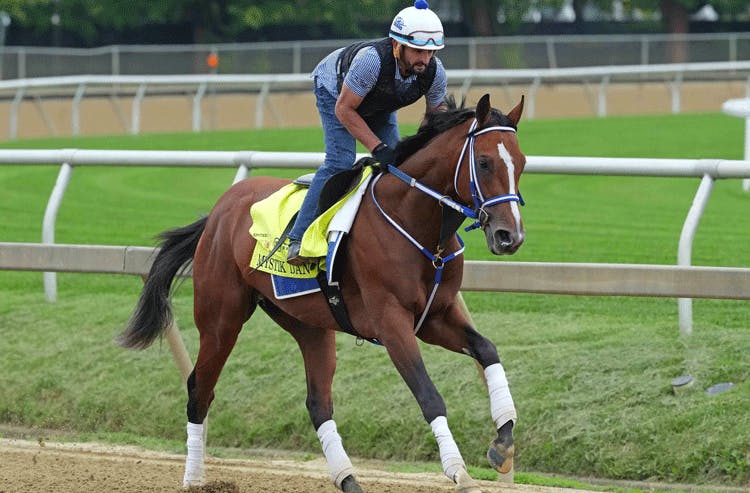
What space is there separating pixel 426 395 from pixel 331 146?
4.18ft

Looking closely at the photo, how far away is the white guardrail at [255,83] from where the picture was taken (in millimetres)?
23250

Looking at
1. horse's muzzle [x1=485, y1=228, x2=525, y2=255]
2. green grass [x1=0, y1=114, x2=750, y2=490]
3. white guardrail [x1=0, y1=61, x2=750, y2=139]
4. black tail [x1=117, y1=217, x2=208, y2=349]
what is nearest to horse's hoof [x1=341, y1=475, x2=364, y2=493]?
green grass [x1=0, y1=114, x2=750, y2=490]

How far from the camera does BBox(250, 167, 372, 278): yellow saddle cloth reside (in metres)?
5.73

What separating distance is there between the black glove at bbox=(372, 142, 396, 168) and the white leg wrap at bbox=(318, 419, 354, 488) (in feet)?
3.81

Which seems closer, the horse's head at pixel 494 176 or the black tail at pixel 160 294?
the horse's head at pixel 494 176

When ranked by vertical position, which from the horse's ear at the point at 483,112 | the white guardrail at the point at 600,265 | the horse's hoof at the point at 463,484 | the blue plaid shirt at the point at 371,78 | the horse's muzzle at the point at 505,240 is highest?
the blue plaid shirt at the point at 371,78

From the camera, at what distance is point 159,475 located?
680 centimetres

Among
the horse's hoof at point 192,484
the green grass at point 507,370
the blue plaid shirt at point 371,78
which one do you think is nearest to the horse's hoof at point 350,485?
the horse's hoof at point 192,484

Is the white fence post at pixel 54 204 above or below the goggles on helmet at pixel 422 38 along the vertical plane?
below

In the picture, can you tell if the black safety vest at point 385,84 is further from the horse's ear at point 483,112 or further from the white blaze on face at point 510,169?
the white blaze on face at point 510,169

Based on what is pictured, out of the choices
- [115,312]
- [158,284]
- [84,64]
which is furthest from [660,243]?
[84,64]

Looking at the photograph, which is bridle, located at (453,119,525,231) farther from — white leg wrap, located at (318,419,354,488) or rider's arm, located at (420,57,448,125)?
white leg wrap, located at (318,419,354,488)

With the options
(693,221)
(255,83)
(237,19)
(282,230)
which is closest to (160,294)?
(282,230)

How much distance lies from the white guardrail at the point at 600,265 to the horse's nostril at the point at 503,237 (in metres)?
1.60
